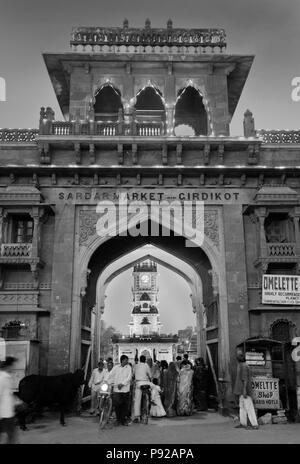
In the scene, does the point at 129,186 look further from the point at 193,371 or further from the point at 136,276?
the point at 136,276

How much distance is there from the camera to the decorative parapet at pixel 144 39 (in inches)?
609

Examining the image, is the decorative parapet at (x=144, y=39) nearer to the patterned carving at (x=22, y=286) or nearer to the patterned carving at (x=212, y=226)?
the patterned carving at (x=212, y=226)

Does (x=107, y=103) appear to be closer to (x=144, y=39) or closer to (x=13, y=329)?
(x=144, y=39)

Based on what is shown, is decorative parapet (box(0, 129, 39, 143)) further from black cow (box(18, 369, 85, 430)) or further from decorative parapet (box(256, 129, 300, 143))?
black cow (box(18, 369, 85, 430))

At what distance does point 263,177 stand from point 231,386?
20.2 feet

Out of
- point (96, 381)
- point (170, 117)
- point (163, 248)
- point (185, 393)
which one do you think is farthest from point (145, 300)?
point (96, 381)

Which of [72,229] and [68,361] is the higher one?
[72,229]

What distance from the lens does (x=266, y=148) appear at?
46.1ft

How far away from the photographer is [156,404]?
38.2 feet

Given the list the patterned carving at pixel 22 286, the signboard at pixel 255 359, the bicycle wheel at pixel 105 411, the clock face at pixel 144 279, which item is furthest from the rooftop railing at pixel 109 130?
the clock face at pixel 144 279
